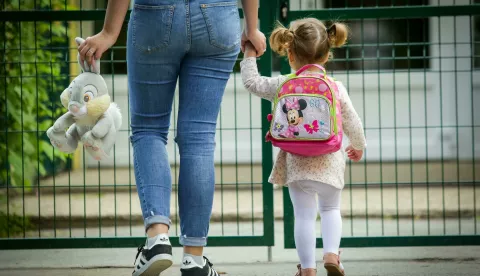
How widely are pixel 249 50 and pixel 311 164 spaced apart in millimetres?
556

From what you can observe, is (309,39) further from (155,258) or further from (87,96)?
(155,258)

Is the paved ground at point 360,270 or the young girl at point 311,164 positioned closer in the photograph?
the young girl at point 311,164

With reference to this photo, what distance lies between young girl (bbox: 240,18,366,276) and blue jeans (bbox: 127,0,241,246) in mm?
400

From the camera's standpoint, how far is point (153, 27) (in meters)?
3.20

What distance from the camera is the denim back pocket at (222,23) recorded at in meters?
3.24

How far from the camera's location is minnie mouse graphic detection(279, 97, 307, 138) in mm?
3590

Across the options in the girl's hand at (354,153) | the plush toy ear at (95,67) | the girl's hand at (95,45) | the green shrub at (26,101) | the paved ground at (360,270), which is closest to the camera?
the girl's hand at (95,45)

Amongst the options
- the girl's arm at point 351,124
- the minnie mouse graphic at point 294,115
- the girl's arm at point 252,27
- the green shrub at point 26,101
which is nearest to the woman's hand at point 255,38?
the girl's arm at point 252,27

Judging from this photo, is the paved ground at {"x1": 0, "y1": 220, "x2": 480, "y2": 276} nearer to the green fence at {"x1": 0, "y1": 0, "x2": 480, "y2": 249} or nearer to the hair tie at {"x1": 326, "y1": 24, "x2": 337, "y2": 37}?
the green fence at {"x1": 0, "y1": 0, "x2": 480, "y2": 249}

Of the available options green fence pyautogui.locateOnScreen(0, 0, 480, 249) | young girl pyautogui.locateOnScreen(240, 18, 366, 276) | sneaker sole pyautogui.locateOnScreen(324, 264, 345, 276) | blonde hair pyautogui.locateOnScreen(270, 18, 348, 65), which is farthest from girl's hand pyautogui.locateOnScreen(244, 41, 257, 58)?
sneaker sole pyautogui.locateOnScreen(324, 264, 345, 276)

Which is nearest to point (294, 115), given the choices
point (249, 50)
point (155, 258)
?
point (249, 50)

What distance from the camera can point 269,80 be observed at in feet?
12.4

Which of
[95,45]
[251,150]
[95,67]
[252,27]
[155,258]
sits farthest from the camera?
[251,150]

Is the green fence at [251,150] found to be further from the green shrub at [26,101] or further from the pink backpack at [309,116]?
the pink backpack at [309,116]
